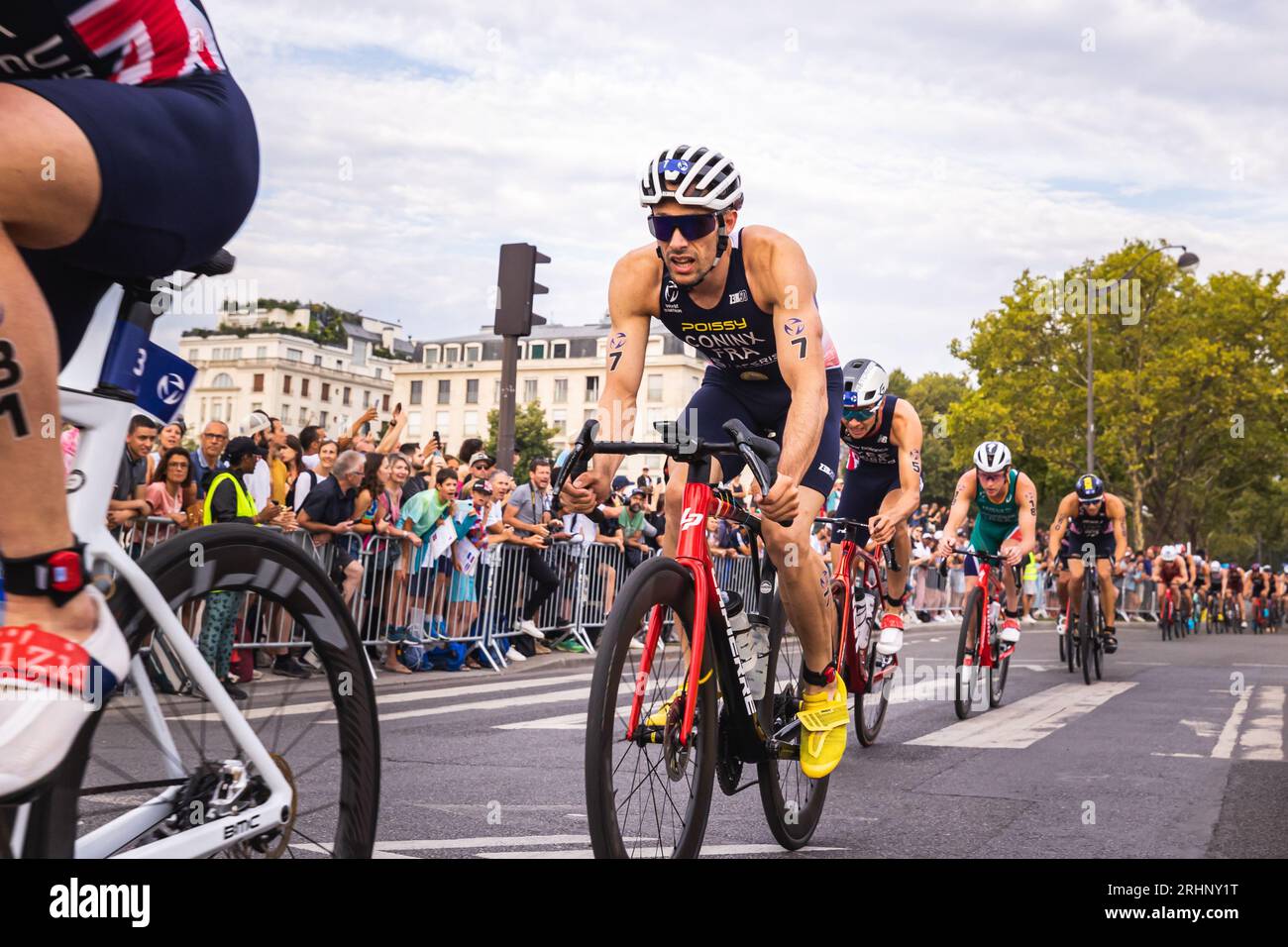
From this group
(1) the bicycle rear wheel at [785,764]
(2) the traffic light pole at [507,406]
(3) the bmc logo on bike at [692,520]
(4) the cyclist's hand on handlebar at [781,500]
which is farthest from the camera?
(2) the traffic light pole at [507,406]

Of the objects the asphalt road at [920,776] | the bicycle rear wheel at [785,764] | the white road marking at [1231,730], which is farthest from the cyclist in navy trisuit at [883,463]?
the bicycle rear wheel at [785,764]

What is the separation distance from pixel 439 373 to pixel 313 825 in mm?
138049

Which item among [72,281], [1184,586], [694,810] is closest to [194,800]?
[72,281]

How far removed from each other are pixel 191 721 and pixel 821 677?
116 inches

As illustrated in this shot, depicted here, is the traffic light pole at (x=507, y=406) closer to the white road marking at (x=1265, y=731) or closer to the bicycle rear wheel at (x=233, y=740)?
the white road marking at (x=1265, y=731)

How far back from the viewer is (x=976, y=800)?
6.17 metres

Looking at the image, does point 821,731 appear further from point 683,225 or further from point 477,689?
point 477,689

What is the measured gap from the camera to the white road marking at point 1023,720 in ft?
27.9

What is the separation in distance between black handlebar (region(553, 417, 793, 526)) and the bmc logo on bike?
188 millimetres

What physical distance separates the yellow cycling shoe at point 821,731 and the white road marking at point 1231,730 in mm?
4118

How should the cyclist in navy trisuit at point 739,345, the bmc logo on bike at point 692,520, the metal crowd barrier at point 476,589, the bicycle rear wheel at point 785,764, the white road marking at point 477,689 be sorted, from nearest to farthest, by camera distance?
the bmc logo on bike at point 692,520
the cyclist in navy trisuit at point 739,345
the bicycle rear wheel at point 785,764
the white road marking at point 477,689
the metal crowd barrier at point 476,589

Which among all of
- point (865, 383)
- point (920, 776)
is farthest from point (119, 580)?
point (865, 383)

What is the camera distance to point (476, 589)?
13469 mm
